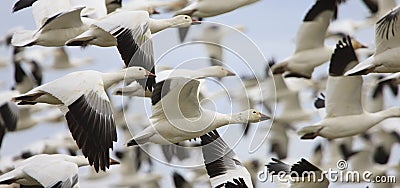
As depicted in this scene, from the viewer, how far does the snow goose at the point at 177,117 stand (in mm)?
10156

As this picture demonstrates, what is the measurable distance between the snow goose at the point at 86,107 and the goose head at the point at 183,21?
1.66 meters

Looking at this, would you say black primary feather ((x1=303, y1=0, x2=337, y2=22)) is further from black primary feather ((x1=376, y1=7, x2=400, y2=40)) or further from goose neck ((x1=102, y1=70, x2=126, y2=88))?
goose neck ((x1=102, y1=70, x2=126, y2=88))

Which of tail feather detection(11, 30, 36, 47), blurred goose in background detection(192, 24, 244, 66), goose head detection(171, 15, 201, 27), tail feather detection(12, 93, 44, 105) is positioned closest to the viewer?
tail feather detection(12, 93, 44, 105)

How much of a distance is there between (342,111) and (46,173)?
12.0ft

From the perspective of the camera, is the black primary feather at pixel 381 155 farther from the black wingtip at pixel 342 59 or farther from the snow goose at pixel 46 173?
the snow goose at pixel 46 173

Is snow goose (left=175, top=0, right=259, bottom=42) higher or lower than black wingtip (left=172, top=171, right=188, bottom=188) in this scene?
higher

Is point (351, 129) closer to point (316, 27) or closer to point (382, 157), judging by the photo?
point (316, 27)

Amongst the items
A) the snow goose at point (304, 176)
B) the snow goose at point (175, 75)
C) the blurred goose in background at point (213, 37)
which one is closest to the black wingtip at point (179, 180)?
the snow goose at point (175, 75)

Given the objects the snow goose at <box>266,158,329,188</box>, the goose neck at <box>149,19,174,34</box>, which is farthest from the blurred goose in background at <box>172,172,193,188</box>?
the snow goose at <box>266,158,329,188</box>

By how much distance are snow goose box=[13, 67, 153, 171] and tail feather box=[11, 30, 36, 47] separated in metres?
1.03

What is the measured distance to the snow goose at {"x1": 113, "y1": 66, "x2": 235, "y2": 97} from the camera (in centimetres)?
1029

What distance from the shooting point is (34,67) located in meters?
17.5

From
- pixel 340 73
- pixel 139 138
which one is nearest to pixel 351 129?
pixel 340 73

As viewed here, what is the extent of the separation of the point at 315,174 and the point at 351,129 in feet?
6.21
